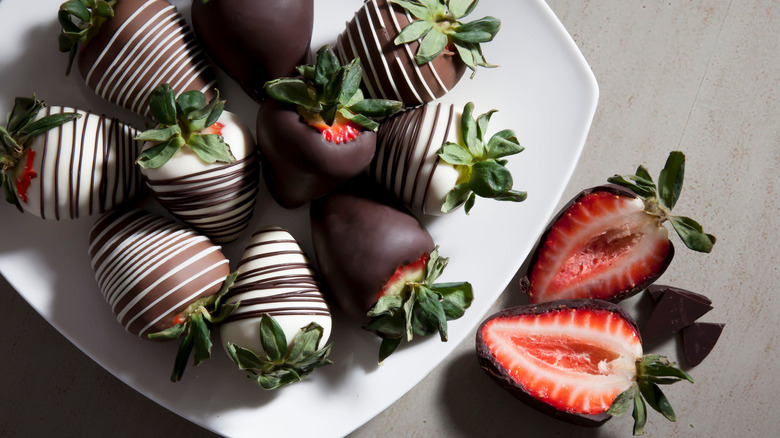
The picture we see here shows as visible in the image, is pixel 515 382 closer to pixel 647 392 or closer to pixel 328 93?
pixel 647 392

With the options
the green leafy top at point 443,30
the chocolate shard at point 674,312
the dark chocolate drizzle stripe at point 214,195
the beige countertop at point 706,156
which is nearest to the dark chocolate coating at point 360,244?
the dark chocolate drizzle stripe at point 214,195

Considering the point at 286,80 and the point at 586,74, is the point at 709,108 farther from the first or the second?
the point at 286,80

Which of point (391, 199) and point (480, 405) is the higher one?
point (391, 199)

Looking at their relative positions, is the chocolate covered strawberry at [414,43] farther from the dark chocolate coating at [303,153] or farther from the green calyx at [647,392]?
the green calyx at [647,392]

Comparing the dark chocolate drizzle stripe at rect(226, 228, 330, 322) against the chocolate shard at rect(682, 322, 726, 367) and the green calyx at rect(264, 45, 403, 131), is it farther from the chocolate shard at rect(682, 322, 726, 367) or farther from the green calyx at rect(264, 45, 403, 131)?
the chocolate shard at rect(682, 322, 726, 367)

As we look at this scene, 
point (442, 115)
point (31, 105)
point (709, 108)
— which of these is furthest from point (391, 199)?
point (709, 108)

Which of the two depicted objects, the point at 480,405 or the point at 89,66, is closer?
the point at 89,66

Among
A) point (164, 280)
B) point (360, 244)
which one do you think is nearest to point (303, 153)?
point (360, 244)
